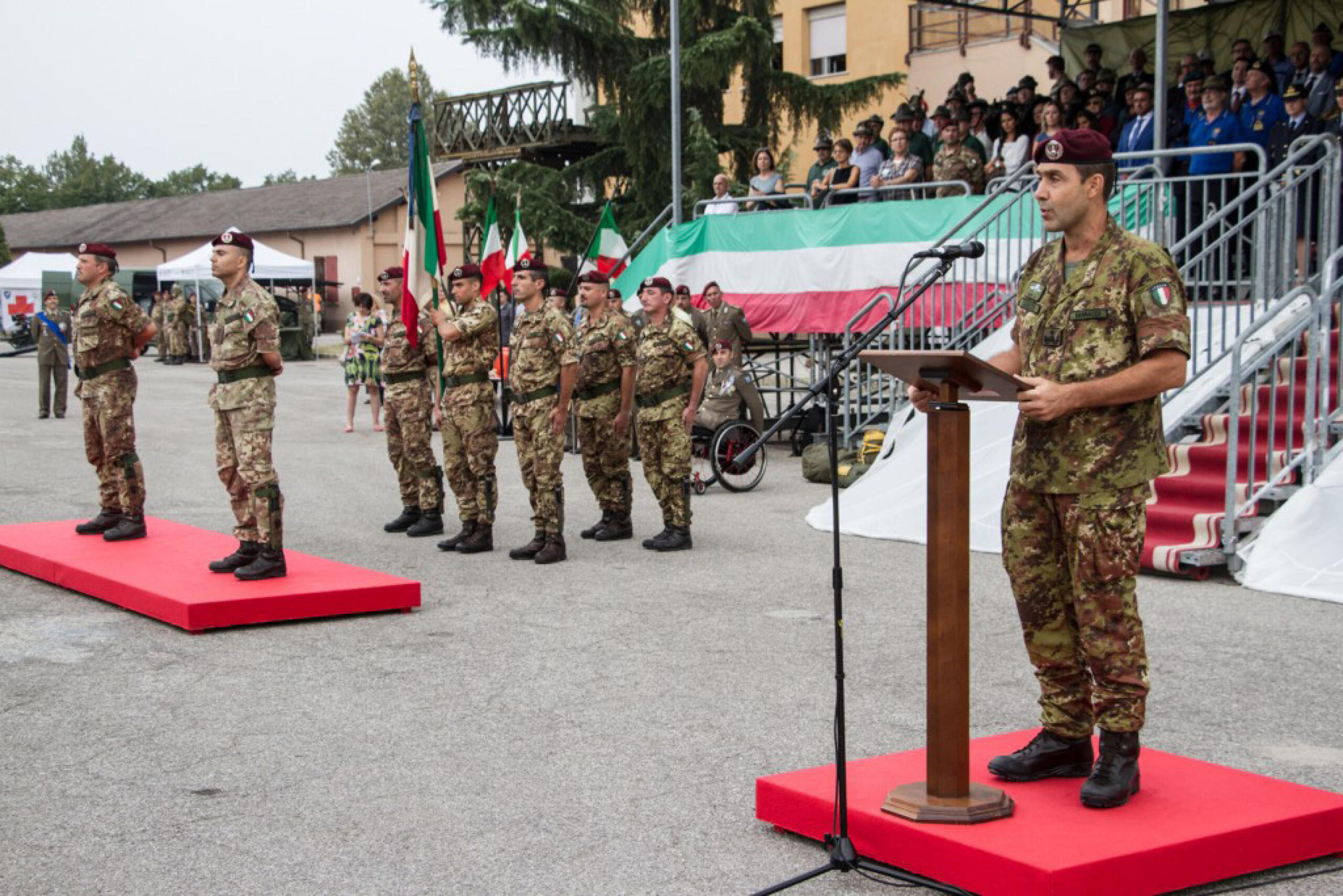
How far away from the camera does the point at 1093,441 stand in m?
4.39

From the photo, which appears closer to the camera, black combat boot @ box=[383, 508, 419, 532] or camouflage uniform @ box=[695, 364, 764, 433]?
black combat boot @ box=[383, 508, 419, 532]

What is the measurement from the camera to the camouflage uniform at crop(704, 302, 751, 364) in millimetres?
16203

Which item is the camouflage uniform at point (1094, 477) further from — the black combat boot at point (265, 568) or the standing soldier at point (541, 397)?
the standing soldier at point (541, 397)

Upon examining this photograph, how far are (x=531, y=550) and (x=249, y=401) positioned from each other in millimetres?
2371

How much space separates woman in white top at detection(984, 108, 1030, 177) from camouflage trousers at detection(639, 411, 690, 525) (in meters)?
6.08

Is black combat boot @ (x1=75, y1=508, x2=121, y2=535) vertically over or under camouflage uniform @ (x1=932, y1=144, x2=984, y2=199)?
under

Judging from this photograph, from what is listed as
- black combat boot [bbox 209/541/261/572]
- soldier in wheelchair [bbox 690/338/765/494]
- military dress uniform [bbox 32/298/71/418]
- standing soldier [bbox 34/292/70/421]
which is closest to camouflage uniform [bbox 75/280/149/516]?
black combat boot [bbox 209/541/261/572]

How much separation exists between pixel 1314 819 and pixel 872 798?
129 centimetres

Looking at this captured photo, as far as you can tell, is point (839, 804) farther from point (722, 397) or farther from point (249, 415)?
point (722, 397)

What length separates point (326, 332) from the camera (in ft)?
186

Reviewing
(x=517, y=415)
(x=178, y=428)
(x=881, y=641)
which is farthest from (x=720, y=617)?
(x=178, y=428)

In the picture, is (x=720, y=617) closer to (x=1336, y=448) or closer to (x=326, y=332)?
(x=1336, y=448)

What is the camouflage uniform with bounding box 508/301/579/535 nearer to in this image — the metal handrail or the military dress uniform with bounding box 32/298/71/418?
the metal handrail

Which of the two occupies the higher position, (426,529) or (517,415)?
(517,415)
